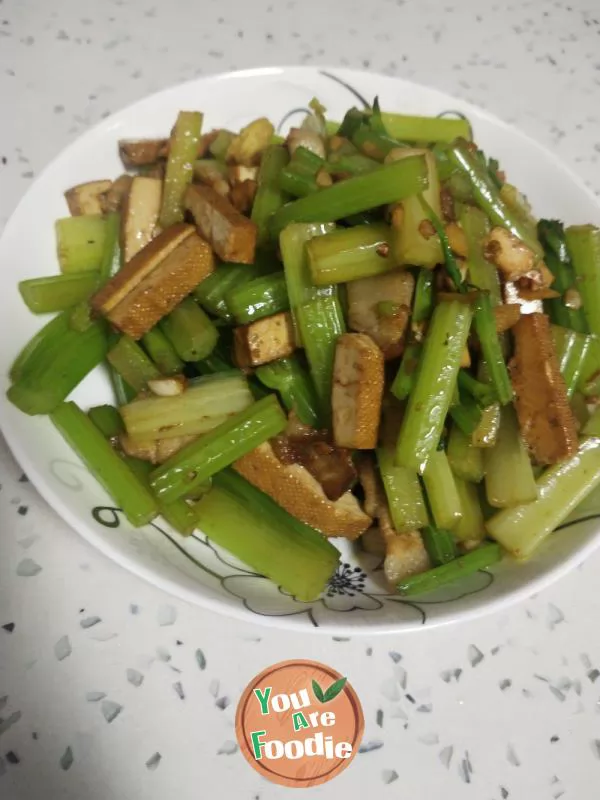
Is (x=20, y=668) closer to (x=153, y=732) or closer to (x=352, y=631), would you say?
(x=153, y=732)

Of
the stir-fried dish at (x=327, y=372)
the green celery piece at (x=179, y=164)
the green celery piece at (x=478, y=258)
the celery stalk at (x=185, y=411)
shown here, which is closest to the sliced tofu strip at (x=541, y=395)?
the stir-fried dish at (x=327, y=372)

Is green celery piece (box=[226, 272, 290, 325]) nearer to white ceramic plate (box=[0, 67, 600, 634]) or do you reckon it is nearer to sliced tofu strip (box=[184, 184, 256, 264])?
sliced tofu strip (box=[184, 184, 256, 264])

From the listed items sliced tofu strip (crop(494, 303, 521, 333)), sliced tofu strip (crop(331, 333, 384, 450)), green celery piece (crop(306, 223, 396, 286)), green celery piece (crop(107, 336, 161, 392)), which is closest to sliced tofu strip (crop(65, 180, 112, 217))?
green celery piece (crop(107, 336, 161, 392))

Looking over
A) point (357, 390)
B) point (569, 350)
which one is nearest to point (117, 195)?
point (357, 390)

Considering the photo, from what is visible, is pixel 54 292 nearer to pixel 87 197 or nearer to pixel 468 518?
pixel 87 197

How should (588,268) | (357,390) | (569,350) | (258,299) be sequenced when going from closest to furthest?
(357,390), (258,299), (569,350), (588,268)

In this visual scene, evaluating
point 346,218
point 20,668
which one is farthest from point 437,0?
point 20,668
